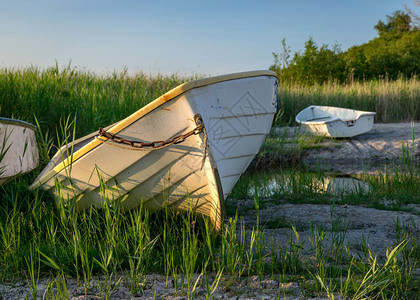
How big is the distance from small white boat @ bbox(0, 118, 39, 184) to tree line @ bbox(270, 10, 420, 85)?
16.7m

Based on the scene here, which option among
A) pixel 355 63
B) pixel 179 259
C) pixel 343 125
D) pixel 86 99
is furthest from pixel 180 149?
pixel 355 63

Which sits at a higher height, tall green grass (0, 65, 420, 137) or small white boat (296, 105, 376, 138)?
tall green grass (0, 65, 420, 137)

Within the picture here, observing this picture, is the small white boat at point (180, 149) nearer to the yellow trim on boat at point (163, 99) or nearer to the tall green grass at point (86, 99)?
the yellow trim on boat at point (163, 99)

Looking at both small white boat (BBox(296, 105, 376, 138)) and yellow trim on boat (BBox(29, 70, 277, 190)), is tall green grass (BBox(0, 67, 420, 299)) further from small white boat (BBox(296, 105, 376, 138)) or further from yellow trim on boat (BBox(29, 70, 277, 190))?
small white boat (BBox(296, 105, 376, 138))

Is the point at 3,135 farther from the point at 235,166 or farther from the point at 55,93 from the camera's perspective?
the point at 55,93

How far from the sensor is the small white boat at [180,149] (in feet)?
8.35

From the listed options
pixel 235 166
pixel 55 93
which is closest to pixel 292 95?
pixel 55 93

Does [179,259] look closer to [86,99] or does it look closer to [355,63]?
[86,99]

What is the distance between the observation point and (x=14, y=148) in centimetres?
348

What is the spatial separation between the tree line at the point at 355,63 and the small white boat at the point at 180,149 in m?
16.7

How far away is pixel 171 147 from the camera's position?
2.64 metres

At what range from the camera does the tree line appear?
22.4 m

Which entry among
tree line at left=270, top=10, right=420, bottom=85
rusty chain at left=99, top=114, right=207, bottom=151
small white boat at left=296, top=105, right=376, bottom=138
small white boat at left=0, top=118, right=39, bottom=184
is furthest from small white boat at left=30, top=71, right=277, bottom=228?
tree line at left=270, top=10, right=420, bottom=85

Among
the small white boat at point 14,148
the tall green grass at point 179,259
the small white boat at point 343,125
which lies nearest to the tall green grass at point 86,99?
the small white boat at point 14,148
